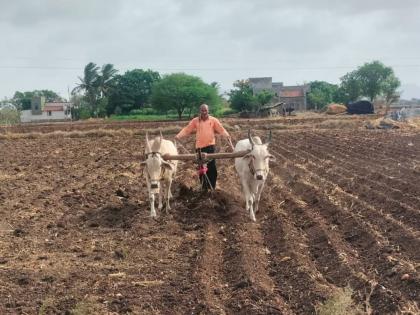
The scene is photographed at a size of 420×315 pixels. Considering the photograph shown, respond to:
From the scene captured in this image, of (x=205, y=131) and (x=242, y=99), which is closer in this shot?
(x=205, y=131)

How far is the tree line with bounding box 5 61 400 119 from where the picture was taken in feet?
203

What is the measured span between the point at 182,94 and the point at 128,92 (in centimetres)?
1720

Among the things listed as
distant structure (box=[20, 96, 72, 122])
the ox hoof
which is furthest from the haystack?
the ox hoof

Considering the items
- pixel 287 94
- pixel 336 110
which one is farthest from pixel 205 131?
A: pixel 287 94

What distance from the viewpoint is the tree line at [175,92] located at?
61.8 meters

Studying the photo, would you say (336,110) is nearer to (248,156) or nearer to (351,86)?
(351,86)

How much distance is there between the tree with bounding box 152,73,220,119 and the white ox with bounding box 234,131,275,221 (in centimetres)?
5030

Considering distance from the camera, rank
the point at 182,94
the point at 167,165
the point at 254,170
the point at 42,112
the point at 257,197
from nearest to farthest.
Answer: the point at 254,170
the point at 167,165
the point at 257,197
the point at 182,94
the point at 42,112

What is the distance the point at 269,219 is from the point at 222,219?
A: 803 millimetres

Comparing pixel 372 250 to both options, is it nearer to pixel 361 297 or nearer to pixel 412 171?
pixel 361 297

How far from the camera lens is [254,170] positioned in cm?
945

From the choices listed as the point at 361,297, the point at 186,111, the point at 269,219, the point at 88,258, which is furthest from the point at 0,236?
the point at 186,111

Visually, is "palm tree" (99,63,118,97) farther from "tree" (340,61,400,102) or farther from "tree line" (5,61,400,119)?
"tree" (340,61,400,102)

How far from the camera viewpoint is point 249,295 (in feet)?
18.2
